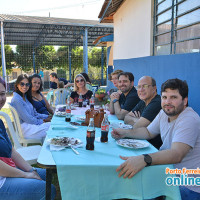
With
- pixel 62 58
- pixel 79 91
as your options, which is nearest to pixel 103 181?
pixel 79 91

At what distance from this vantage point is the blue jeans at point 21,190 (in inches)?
63.7

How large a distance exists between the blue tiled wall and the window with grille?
24cm

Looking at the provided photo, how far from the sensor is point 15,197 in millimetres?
1623

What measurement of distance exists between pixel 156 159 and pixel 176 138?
0.91 feet

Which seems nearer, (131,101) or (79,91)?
(131,101)

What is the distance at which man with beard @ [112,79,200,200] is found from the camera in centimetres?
154

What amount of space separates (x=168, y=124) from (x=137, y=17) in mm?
5431

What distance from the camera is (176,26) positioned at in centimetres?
435

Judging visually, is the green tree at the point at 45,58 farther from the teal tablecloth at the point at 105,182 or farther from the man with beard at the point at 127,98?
the teal tablecloth at the point at 105,182

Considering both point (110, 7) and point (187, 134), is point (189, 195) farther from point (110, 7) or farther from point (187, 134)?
point (110, 7)

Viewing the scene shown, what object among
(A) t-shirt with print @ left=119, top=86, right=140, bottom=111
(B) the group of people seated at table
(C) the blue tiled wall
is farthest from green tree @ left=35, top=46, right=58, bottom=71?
(B) the group of people seated at table

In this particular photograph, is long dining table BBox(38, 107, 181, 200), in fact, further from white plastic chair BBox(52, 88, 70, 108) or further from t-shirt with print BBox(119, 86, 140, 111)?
white plastic chair BBox(52, 88, 70, 108)

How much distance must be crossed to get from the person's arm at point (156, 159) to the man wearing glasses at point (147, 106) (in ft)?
2.56

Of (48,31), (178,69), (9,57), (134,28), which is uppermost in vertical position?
(48,31)
